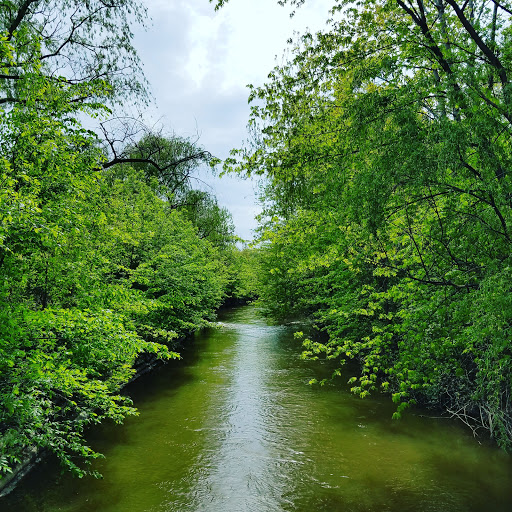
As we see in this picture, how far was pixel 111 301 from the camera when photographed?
336 inches

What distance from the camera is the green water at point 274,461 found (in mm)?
7121

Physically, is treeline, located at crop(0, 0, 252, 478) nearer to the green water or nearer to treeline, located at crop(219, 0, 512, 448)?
the green water

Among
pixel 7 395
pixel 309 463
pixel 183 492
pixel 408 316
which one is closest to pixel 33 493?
pixel 183 492

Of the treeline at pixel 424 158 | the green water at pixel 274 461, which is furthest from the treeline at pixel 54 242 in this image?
the treeline at pixel 424 158

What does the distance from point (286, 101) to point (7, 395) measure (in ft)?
20.6

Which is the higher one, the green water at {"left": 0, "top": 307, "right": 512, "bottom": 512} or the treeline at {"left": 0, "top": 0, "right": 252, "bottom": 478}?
the treeline at {"left": 0, "top": 0, "right": 252, "bottom": 478}

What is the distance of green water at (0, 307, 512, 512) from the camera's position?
280 inches

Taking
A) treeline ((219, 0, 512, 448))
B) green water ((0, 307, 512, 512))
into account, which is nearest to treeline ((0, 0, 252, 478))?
green water ((0, 307, 512, 512))

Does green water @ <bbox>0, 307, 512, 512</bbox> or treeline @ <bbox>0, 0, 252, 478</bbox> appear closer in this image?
treeline @ <bbox>0, 0, 252, 478</bbox>

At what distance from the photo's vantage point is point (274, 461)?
28.5 ft

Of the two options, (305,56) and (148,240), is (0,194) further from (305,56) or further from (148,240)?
(148,240)

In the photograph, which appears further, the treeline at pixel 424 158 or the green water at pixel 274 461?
the green water at pixel 274 461

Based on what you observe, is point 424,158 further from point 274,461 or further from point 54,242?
point 274,461

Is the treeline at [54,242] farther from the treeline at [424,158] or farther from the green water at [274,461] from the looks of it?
the treeline at [424,158]
